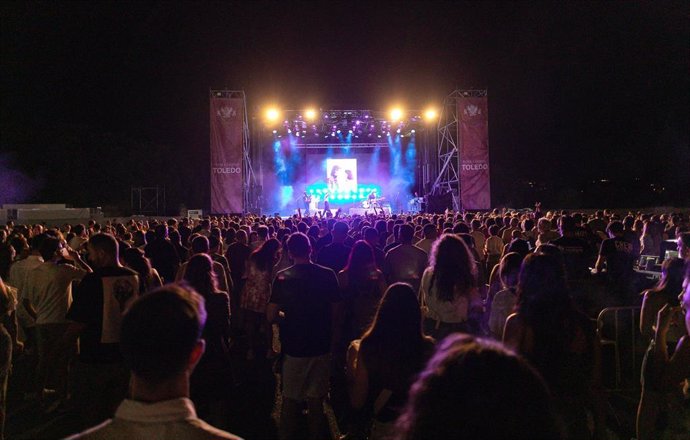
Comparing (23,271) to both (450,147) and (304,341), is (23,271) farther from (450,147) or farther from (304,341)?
(450,147)

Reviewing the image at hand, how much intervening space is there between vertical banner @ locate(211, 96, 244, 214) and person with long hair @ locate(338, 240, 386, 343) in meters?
15.1

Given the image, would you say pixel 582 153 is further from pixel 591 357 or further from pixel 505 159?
pixel 591 357

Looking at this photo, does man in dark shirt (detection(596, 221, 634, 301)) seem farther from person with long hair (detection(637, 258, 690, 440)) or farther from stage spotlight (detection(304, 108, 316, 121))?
stage spotlight (detection(304, 108, 316, 121))

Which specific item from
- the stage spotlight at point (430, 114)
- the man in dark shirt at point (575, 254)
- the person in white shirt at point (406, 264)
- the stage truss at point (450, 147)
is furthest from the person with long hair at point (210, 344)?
the stage spotlight at point (430, 114)

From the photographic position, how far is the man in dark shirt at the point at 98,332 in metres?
3.61

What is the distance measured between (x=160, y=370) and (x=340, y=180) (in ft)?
94.2

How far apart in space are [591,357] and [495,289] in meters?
2.08

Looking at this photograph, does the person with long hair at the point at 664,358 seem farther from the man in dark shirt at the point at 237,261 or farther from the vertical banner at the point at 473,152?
the vertical banner at the point at 473,152

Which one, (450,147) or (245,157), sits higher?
(450,147)

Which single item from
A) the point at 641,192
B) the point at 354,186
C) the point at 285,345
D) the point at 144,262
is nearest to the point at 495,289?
the point at 285,345

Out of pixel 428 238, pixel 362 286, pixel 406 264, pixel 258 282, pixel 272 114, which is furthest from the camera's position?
pixel 272 114

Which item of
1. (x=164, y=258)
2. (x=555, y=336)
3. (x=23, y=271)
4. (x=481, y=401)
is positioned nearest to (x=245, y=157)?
(x=164, y=258)

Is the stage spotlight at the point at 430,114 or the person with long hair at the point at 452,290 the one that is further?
the stage spotlight at the point at 430,114

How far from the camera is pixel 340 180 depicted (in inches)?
1184
